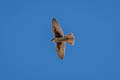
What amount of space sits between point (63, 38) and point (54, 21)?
3.79 feet

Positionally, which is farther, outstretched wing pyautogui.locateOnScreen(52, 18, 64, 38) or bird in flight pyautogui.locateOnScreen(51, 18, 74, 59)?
outstretched wing pyautogui.locateOnScreen(52, 18, 64, 38)

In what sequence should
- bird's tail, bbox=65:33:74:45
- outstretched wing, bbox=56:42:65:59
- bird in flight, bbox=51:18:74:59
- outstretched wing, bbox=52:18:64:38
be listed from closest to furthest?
bird's tail, bbox=65:33:74:45 < bird in flight, bbox=51:18:74:59 < outstretched wing, bbox=52:18:64:38 < outstretched wing, bbox=56:42:65:59

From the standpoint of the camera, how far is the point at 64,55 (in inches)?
1271

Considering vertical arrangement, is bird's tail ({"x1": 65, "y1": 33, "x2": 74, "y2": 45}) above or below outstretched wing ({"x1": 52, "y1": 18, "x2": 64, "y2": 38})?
below

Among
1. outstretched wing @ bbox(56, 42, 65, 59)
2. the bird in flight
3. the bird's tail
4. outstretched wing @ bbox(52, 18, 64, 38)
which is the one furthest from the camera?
outstretched wing @ bbox(56, 42, 65, 59)

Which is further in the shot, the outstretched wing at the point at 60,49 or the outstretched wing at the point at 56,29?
the outstretched wing at the point at 60,49

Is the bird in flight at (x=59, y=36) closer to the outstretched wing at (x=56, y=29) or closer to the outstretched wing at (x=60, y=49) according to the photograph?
the outstretched wing at (x=56, y=29)

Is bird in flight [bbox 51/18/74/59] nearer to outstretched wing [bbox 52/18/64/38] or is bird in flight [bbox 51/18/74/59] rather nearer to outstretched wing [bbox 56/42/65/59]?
outstretched wing [bbox 52/18/64/38]

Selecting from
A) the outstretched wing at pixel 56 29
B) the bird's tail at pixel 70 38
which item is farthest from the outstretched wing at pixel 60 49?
the bird's tail at pixel 70 38

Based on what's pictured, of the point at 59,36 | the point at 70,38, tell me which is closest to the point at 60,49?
the point at 59,36

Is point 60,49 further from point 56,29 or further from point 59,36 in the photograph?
point 56,29

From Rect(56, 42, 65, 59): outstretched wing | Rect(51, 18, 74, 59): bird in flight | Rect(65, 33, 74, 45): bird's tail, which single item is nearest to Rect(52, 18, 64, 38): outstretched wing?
Rect(51, 18, 74, 59): bird in flight

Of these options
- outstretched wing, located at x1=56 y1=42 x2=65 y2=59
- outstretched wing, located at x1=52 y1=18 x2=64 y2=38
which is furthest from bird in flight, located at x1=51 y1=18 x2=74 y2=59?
outstretched wing, located at x1=56 y1=42 x2=65 y2=59

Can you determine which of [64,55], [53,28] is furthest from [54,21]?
[64,55]
